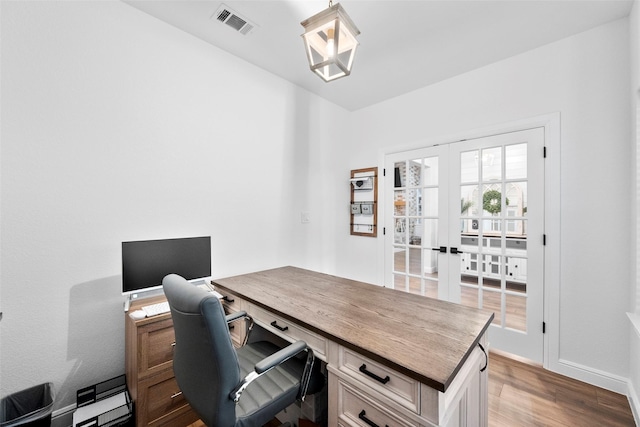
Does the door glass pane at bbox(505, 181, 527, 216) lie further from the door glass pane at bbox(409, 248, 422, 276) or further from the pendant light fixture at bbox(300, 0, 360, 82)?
the pendant light fixture at bbox(300, 0, 360, 82)

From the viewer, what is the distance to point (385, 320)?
51.8 inches

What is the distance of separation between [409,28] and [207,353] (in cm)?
257

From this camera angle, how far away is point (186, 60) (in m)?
2.17

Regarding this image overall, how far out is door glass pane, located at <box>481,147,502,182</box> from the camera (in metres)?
2.50

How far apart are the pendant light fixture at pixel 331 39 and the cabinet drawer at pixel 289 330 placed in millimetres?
1417

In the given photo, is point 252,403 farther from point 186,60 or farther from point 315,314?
point 186,60

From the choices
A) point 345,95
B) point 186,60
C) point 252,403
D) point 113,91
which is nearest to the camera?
point 252,403

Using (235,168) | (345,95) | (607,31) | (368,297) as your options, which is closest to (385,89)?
(345,95)

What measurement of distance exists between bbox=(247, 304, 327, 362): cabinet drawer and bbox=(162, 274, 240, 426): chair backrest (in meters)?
0.38

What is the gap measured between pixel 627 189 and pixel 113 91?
3786 millimetres

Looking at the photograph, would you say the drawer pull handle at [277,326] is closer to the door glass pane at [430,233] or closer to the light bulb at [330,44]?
the light bulb at [330,44]

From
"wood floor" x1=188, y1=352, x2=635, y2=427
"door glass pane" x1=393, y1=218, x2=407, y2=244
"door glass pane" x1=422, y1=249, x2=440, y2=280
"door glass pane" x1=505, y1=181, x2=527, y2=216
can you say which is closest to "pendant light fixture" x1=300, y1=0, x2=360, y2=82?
"door glass pane" x1=505, y1=181, x2=527, y2=216

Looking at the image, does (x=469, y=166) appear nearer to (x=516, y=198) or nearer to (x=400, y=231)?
(x=516, y=198)

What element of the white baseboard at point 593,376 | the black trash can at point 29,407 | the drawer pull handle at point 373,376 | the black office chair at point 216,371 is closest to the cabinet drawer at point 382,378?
the drawer pull handle at point 373,376
